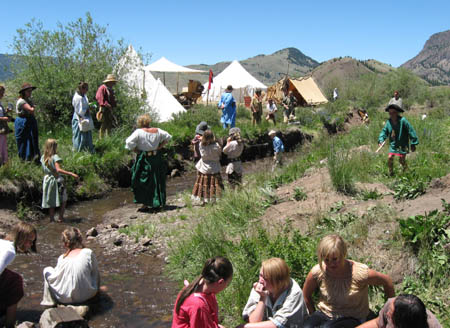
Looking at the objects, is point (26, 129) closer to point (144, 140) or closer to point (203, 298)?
point (144, 140)

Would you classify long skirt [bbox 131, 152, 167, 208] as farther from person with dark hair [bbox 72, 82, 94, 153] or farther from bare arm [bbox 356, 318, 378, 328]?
bare arm [bbox 356, 318, 378, 328]

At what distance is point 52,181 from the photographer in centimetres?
830

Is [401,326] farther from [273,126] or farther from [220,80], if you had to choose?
[220,80]

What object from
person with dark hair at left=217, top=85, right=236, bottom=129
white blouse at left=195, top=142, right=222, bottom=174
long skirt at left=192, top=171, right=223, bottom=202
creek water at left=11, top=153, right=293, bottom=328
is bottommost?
creek water at left=11, top=153, right=293, bottom=328

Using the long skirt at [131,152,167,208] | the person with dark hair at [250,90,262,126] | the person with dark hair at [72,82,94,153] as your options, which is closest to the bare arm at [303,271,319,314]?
the long skirt at [131,152,167,208]

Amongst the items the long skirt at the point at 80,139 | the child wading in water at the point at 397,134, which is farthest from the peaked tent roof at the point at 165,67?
the child wading in water at the point at 397,134

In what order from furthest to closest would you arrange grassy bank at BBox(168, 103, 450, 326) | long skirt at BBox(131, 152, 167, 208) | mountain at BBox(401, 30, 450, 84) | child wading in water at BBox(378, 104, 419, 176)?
mountain at BBox(401, 30, 450, 84) → long skirt at BBox(131, 152, 167, 208) → child wading in water at BBox(378, 104, 419, 176) → grassy bank at BBox(168, 103, 450, 326)

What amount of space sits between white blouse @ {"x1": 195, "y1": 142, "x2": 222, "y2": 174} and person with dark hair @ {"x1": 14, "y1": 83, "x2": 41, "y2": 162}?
369 cm

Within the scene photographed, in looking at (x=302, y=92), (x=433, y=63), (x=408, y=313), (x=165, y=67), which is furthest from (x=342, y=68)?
(x=433, y=63)

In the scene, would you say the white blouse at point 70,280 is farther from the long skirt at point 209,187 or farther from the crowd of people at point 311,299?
the long skirt at point 209,187

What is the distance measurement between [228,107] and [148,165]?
810cm

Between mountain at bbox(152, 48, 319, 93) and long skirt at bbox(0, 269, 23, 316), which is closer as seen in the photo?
long skirt at bbox(0, 269, 23, 316)

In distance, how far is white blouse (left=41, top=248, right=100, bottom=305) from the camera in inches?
197

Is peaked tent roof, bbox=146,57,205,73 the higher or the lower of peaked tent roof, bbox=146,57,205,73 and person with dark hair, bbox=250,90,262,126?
the higher
